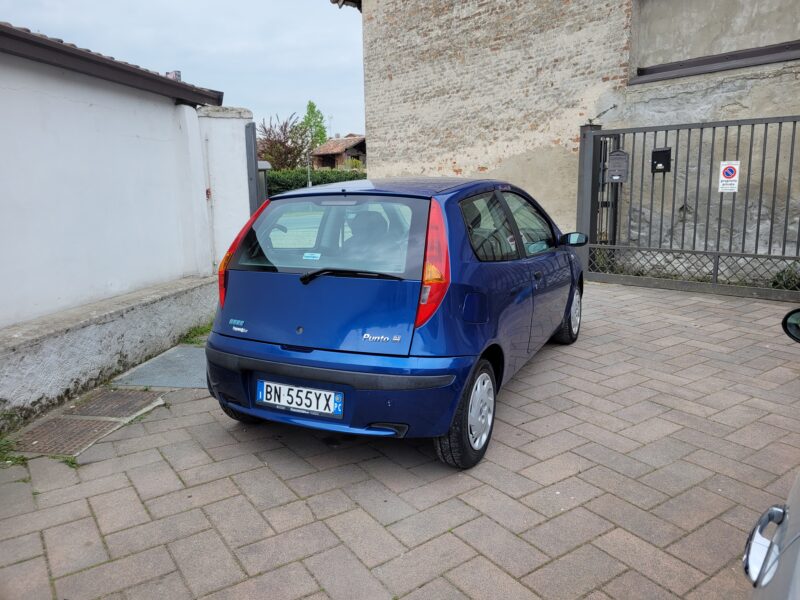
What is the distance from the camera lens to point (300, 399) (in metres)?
3.02

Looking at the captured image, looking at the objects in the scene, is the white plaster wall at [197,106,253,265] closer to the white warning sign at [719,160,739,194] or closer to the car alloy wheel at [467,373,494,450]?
the car alloy wheel at [467,373,494,450]

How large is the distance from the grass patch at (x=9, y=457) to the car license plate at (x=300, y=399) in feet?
4.65

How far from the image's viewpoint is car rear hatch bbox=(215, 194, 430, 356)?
115 inches

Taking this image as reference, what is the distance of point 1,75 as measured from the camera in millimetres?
3990

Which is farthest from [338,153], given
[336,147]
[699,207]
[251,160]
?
[251,160]

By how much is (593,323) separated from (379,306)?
4.13 m

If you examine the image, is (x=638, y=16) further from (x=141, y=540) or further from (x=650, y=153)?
(x=141, y=540)

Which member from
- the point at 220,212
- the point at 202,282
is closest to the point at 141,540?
the point at 202,282

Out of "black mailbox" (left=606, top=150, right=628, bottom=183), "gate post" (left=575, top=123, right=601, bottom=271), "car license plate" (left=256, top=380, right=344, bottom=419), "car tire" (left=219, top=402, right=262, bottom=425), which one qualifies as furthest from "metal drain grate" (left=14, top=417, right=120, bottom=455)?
"black mailbox" (left=606, top=150, right=628, bottom=183)

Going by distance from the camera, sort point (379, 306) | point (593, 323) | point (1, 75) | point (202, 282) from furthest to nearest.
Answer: point (593, 323)
point (202, 282)
point (1, 75)
point (379, 306)

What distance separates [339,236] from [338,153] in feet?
156

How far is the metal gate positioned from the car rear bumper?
19.6 feet

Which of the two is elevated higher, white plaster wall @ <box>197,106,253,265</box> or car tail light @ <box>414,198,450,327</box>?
white plaster wall @ <box>197,106,253,265</box>

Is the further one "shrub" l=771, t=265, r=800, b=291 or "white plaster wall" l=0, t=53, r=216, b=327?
"shrub" l=771, t=265, r=800, b=291
